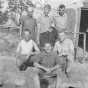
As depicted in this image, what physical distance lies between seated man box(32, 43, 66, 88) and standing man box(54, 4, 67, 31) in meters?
0.36

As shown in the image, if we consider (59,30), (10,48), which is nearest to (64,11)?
(59,30)

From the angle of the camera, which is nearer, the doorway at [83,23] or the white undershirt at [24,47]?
the white undershirt at [24,47]

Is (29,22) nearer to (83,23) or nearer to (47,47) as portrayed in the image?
(47,47)

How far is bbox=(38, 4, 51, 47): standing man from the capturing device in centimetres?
418

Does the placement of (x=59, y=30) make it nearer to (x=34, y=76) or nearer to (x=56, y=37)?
(x=56, y=37)

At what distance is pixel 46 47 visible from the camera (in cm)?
408

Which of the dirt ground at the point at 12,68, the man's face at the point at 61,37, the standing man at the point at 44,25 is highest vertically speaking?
the standing man at the point at 44,25

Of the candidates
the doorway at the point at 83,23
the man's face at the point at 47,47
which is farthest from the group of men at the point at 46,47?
the doorway at the point at 83,23

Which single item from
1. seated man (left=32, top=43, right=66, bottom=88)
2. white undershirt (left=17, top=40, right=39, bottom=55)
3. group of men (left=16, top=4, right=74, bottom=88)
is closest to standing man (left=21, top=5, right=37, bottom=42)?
group of men (left=16, top=4, right=74, bottom=88)

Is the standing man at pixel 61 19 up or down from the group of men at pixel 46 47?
up

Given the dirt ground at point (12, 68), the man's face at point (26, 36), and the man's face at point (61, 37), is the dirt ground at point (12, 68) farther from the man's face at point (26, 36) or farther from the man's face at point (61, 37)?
the man's face at point (61, 37)

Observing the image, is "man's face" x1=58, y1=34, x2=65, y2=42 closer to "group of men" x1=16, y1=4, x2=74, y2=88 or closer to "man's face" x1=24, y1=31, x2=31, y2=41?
"group of men" x1=16, y1=4, x2=74, y2=88

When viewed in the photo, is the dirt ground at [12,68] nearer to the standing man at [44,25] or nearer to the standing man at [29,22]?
the standing man at [29,22]

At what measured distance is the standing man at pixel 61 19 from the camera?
13.8 feet
